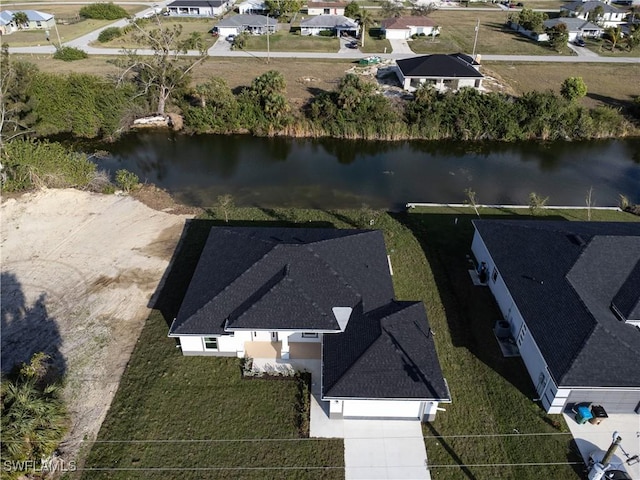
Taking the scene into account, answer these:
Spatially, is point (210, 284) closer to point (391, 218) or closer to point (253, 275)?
point (253, 275)

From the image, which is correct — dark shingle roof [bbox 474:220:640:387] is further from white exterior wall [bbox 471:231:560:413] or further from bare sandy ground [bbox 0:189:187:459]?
bare sandy ground [bbox 0:189:187:459]

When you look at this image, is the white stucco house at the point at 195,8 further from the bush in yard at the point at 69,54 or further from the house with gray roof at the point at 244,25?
the bush in yard at the point at 69,54

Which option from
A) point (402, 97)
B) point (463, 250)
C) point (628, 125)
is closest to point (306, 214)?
point (463, 250)

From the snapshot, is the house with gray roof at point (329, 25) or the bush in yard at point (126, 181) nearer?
the bush in yard at point (126, 181)

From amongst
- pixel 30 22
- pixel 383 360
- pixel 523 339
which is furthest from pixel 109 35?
Result: pixel 523 339

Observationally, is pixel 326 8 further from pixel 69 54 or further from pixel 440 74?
pixel 69 54

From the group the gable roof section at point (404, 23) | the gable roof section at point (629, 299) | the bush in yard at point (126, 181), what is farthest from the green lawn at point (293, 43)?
the gable roof section at point (629, 299)
